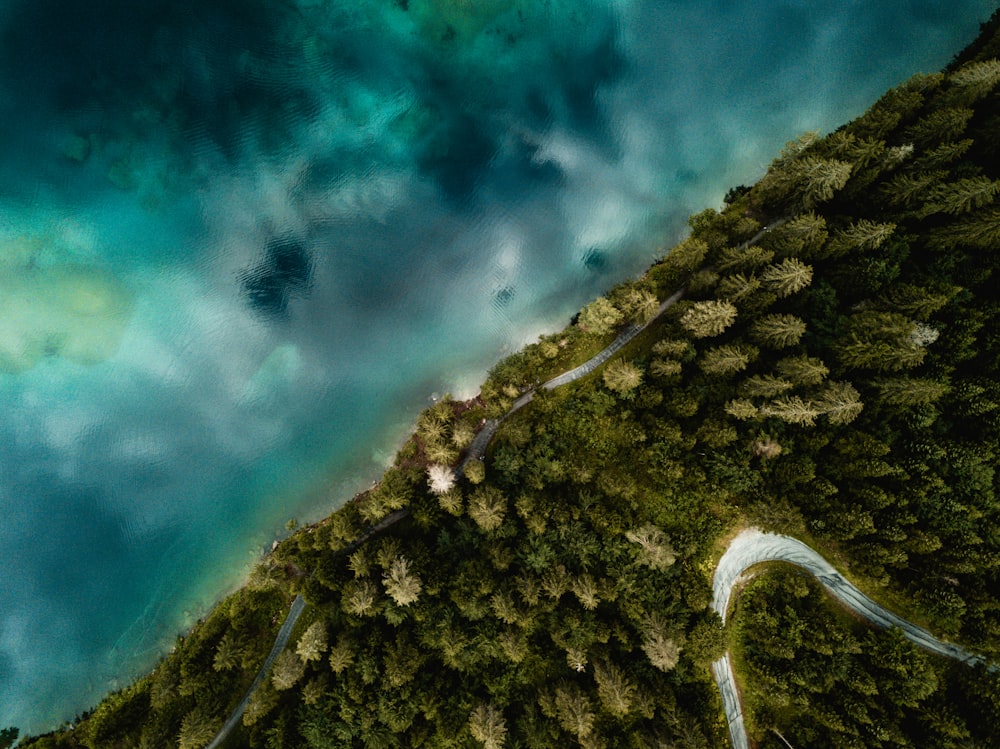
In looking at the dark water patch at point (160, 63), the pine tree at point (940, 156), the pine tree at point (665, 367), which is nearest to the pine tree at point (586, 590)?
the pine tree at point (665, 367)

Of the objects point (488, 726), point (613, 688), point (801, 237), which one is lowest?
point (613, 688)

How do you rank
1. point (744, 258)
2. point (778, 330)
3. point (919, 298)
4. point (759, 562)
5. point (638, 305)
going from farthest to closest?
point (638, 305) → point (759, 562) → point (744, 258) → point (778, 330) → point (919, 298)

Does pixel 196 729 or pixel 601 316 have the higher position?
pixel 601 316

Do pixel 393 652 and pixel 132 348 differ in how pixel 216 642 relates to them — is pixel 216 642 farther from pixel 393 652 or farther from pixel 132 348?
pixel 132 348

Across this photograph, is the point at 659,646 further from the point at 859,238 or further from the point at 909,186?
the point at 909,186

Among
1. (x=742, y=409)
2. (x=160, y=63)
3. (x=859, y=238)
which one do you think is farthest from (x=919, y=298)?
(x=160, y=63)

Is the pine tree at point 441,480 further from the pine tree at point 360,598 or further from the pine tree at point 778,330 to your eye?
the pine tree at point 778,330

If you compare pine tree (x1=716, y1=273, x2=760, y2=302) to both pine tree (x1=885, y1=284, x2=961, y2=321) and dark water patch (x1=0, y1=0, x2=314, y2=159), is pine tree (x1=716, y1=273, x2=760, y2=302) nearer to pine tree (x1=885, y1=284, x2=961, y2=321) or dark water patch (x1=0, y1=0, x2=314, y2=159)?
pine tree (x1=885, y1=284, x2=961, y2=321)

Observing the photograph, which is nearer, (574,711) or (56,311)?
(574,711)
